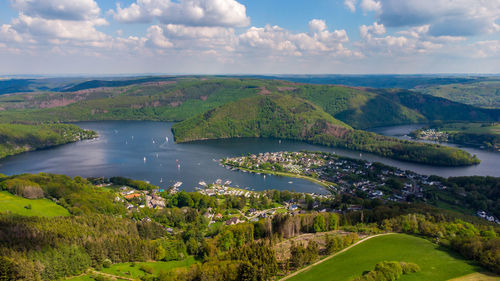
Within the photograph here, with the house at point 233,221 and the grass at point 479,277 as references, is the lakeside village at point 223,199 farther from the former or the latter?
the grass at point 479,277

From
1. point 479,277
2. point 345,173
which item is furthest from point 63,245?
point 345,173

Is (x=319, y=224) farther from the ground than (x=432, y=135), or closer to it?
closer to it

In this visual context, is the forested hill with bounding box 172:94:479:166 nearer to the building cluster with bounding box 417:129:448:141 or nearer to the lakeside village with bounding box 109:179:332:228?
the building cluster with bounding box 417:129:448:141

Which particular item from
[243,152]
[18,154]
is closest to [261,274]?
[243,152]

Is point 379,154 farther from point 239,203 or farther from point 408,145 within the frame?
point 239,203

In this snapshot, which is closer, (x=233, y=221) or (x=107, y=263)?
(x=107, y=263)

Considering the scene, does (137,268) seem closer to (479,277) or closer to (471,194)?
(479,277)
